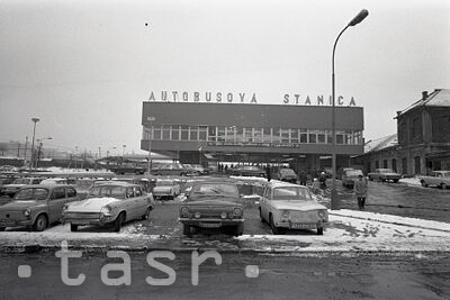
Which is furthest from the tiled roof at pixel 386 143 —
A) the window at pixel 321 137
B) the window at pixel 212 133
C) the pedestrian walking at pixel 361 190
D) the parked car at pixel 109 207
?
the parked car at pixel 109 207

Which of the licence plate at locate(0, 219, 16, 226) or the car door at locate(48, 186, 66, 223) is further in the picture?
the car door at locate(48, 186, 66, 223)

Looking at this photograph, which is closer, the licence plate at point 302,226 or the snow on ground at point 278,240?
the snow on ground at point 278,240

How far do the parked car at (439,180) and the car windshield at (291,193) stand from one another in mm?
24297

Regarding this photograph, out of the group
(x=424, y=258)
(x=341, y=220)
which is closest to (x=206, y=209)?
(x=424, y=258)

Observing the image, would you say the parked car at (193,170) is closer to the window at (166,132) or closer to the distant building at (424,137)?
the window at (166,132)

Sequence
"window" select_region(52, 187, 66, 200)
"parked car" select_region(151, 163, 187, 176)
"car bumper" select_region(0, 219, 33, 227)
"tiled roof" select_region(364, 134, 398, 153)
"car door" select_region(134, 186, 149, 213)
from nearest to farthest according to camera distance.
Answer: "car bumper" select_region(0, 219, 33, 227)
"window" select_region(52, 187, 66, 200)
"car door" select_region(134, 186, 149, 213)
"parked car" select_region(151, 163, 187, 176)
"tiled roof" select_region(364, 134, 398, 153)

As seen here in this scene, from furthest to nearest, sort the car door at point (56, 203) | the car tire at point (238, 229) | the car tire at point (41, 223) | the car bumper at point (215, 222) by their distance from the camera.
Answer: the car door at point (56, 203) → the car tire at point (41, 223) → the car tire at point (238, 229) → the car bumper at point (215, 222)

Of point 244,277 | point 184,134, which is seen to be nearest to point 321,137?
point 184,134

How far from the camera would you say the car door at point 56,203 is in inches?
427

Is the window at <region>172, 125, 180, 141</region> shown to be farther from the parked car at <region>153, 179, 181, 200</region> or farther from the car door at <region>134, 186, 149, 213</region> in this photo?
the car door at <region>134, 186, 149, 213</region>

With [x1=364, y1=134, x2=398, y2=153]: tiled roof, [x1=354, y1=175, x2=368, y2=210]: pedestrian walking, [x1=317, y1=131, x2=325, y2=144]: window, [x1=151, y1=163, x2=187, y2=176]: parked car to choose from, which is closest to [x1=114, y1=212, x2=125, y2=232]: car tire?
[x1=354, y1=175, x2=368, y2=210]: pedestrian walking

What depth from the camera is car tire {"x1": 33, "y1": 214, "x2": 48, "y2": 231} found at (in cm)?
1005

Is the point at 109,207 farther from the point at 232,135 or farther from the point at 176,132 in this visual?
the point at 232,135

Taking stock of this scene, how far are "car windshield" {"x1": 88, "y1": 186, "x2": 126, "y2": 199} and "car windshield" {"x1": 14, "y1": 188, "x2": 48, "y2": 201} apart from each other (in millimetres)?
1572
